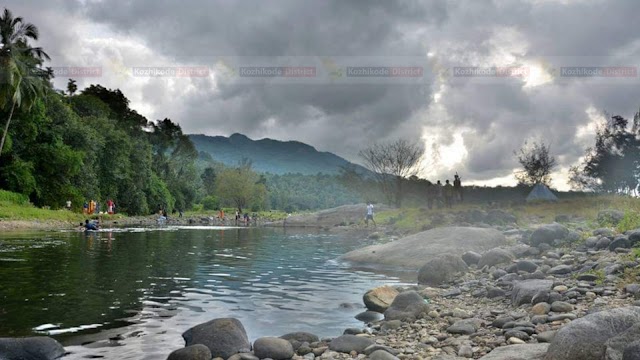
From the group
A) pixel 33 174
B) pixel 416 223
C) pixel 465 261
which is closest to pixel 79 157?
pixel 33 174

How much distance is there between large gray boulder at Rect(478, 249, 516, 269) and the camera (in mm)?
17234

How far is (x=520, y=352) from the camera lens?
6812mm

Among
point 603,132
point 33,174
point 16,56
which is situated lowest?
point 33,174

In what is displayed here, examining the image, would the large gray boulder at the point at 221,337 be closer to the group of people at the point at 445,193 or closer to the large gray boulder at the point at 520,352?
the large gray boulder at the point at 520,352

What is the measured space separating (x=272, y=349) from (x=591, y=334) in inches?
182

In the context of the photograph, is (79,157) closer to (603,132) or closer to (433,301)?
(433,301)

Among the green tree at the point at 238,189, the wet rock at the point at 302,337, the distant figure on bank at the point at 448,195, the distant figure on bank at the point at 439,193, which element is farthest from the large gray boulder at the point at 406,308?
the green tree at the point at 238,189

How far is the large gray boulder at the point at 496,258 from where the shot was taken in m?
17.2

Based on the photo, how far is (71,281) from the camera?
15.4 meters

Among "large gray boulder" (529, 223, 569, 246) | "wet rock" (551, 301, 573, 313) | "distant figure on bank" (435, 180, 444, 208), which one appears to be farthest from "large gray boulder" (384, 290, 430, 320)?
"distant figure on bank" (435, 180, 444, 208)

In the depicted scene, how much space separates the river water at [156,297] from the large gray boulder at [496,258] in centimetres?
343

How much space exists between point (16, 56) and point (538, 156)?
67.6 metres

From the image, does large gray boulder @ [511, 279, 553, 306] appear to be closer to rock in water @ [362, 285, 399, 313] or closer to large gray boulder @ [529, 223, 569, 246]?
rock in water @ [362, 285, 399, 313]

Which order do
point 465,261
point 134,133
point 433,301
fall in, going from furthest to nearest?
point 134,133 < point 465,261 < point 433,301
